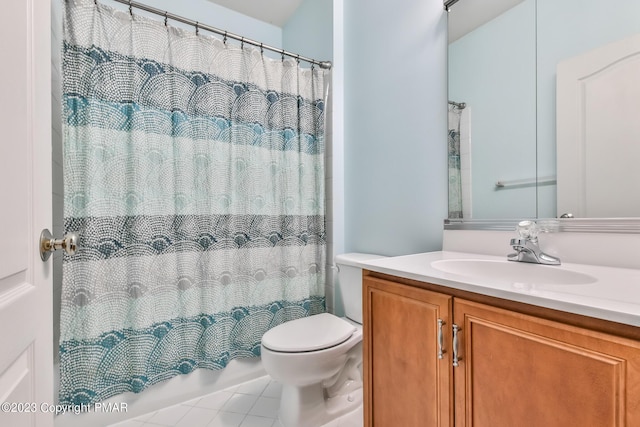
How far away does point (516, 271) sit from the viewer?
94cm

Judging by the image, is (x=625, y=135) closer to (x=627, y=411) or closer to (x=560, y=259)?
(x=560, y=259)

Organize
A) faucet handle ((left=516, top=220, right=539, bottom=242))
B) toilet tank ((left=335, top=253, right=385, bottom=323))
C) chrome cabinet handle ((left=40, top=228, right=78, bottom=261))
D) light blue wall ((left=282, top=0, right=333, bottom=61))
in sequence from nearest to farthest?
1. chrome cabinet handle ((left=40, top=228, right=78, bottom=261))
2. faucet handle ((left=516, top=220, right=539, bottom=242))
3. toilet tank ((left=335, top=253, right=385, bottom=323))
4. light blue wall ((left=282, top=0, right=333, bottom=61))

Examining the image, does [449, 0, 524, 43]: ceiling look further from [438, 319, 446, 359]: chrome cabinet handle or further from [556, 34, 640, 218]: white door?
[438, 319, 446, 359]: chrome cabinet handle

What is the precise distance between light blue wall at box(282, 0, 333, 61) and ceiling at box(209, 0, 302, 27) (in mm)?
54

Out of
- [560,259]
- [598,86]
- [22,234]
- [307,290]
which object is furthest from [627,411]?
[307,290]

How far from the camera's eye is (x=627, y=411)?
0.49 m

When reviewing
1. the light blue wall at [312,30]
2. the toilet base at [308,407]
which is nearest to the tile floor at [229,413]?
Result: the toilet base at [308,407]

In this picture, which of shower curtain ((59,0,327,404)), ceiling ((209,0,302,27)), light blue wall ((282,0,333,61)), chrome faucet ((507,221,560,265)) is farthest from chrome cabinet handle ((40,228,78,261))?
ceiling ((209,0,302,27))

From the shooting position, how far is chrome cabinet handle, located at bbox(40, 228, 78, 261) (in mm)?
580

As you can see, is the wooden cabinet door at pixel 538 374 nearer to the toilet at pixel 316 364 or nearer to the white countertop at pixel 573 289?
the white countertop at pixel 573 289

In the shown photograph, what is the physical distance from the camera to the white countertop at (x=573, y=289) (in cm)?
51

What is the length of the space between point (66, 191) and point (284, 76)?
1.25m

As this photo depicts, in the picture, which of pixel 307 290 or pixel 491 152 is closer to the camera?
pixel 491 152

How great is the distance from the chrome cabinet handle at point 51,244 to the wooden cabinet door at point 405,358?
32.2 inches
